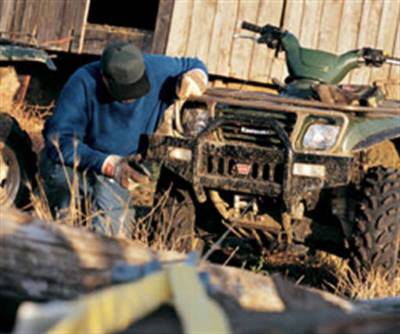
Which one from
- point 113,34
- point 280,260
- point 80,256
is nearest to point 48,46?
point 113,34

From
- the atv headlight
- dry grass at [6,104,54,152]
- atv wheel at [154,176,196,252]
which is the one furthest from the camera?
dry grass at [6,104,54,152]

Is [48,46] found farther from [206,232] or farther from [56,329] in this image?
[56,329]

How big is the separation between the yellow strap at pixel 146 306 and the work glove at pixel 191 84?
169 inches

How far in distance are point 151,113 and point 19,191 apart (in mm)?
1716

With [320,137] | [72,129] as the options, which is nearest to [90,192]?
[72,129]

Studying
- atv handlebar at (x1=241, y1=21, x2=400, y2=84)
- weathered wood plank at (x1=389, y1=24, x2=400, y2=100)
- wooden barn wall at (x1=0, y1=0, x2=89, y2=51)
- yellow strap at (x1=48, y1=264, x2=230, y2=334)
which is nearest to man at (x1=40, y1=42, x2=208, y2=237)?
atv handlebar at (x1=241, y1=21, x2=400, y2=84)

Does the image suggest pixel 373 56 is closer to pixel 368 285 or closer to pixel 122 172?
pixel 368 285

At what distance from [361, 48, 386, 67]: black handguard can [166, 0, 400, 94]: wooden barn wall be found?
606 cm

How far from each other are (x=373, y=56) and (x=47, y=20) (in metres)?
8.26

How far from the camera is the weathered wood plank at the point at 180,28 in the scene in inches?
556

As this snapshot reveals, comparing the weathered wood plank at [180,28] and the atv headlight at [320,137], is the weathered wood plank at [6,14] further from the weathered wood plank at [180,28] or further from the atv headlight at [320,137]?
the atv headlight at [320,137]

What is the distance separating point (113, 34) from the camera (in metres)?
14.9

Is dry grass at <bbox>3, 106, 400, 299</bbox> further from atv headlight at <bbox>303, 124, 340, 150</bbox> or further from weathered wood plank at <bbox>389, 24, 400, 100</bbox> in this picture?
weathered wood plank at <bbox>389, 24, 400, 100</bbox>

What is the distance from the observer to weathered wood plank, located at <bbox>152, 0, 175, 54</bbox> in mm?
14211
